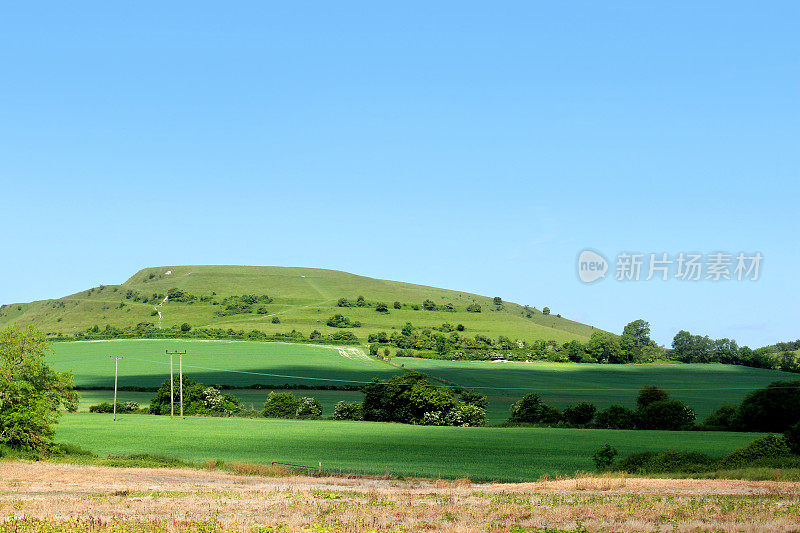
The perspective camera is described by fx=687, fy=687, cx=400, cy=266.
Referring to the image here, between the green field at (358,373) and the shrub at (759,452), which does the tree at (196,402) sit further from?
the shrub at (759,452)

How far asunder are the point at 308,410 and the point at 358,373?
124 feet

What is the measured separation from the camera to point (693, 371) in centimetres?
14950

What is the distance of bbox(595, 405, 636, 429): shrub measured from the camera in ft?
267

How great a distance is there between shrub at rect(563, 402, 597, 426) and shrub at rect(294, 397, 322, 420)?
32173mm

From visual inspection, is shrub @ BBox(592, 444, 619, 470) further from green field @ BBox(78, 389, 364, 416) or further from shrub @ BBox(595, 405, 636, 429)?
green field @ BBox(78, 389, 364, 416)

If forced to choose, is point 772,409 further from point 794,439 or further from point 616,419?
point 794,439

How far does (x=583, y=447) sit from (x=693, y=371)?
101 meters

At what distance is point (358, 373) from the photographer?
130 meters

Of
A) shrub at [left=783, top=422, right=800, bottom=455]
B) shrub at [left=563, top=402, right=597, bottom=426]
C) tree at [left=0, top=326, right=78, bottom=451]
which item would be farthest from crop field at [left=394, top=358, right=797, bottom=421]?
tree at [left=0, top=326, right=78, bottom=451]

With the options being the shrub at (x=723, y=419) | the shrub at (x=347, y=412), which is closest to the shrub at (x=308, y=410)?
the shrub at (x=347, y=412)

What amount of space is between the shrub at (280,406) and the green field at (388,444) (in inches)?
507

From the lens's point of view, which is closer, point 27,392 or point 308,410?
point 27,392

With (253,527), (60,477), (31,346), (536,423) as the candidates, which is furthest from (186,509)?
(536,423)

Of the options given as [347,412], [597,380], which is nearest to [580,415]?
[347,412]
